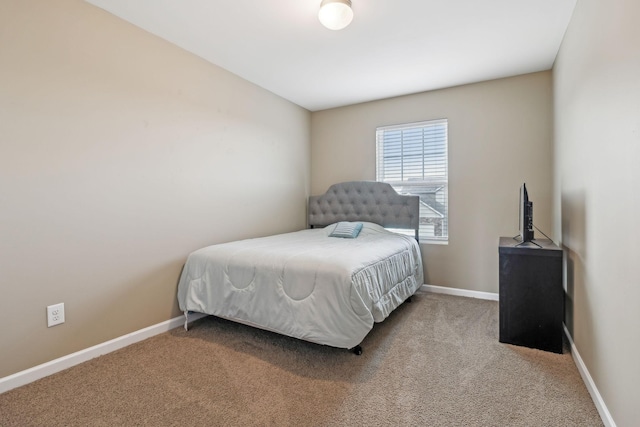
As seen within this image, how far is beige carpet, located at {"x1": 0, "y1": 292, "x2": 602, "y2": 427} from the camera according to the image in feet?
5.13

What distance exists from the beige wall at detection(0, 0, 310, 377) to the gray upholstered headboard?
4.32 feet

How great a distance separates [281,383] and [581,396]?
5.41ft

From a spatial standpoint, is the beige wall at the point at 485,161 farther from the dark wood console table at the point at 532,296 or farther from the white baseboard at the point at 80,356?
the white baseboard at the point at 80,356

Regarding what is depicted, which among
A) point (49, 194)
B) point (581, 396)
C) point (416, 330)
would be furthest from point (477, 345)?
point (49, 194)

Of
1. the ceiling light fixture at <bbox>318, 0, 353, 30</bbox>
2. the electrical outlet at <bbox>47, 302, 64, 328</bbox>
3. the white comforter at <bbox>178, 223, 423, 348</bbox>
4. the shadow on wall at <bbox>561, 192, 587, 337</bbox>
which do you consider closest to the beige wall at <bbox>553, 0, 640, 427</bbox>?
the shadow on wall at <bbox>561, 192, 587, 337</bbox>

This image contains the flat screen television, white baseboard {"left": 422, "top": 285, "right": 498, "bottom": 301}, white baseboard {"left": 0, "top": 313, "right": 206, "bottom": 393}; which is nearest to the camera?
white baseboard {"left": 0, "top": 313, "right": 206, "bottom": 393}

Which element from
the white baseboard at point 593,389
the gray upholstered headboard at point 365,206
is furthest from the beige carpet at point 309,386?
the gray upholstered headboard at point 365,206

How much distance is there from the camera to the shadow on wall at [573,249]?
6.49 ft

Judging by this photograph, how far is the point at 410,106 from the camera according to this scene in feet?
12.6

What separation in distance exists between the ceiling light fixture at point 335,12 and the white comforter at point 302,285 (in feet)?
5.15

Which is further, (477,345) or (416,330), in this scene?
(416,330)

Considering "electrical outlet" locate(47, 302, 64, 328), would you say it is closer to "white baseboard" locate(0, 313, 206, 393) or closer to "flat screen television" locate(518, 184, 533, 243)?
"white baseboard" locate(0, 313, 206, 393)

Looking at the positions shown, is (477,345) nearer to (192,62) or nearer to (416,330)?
(416,330)

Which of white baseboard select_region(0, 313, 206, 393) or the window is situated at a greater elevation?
the window
